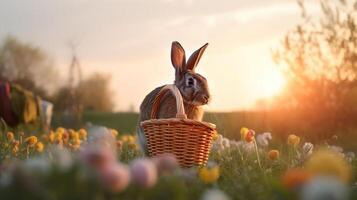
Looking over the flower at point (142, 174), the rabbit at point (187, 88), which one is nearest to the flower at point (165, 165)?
the flower at point (142, 174)

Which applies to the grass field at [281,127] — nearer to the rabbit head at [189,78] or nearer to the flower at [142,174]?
the rabbit head at [189,78]

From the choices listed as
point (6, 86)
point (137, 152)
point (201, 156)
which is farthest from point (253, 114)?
point (201, 156)

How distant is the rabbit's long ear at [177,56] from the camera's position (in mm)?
5930

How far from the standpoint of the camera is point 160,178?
9.06 ft

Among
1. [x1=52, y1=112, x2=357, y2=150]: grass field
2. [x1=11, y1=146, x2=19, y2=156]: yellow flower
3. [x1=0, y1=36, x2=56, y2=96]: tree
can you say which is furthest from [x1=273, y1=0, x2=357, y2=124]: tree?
[x1=0, y1=36, x2=56, y2=96]: tree

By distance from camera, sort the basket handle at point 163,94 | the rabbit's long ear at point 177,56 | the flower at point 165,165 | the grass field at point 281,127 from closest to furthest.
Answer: the flower at point 165,165 < the basket handle at point 163,94 < the rabbit's long ear at point 177,56 < the grass field at point 281,127

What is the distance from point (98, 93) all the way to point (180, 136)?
29.2 m

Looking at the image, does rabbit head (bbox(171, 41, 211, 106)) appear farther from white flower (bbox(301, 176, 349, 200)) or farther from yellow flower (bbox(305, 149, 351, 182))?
white flower (bbox(301, 176, 349, 200))

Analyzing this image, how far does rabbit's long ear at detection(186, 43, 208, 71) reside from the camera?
5.94 metres

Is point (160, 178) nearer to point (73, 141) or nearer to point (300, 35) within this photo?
point (73, 141)

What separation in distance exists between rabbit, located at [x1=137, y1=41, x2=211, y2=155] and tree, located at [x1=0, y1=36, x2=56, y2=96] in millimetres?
24216

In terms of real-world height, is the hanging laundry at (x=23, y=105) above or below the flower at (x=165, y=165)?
above

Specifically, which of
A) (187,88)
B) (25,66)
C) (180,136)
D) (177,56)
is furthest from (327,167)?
(25,66)

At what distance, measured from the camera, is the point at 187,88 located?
5781mm
